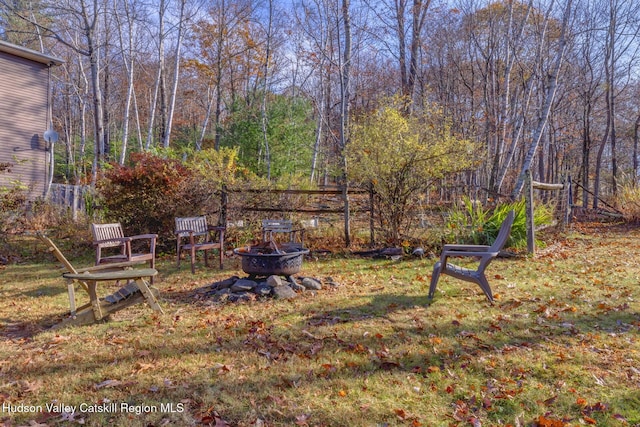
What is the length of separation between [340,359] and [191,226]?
192 inches

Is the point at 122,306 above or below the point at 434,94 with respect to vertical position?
below

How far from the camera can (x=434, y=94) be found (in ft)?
73.4

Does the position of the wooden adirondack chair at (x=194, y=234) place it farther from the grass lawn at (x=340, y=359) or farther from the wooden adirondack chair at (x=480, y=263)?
the wooden adirondack chair at (x=480, y=263)

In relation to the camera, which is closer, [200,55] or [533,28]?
[533,28]

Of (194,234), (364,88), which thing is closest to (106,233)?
(194,234)

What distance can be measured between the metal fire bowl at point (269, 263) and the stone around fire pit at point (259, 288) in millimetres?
105

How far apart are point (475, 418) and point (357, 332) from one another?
1.54 metres

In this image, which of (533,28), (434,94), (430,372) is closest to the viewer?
(430,372)

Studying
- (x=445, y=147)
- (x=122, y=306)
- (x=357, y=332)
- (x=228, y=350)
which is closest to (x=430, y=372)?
(x=357, y=332)

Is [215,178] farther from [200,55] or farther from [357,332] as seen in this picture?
[200,55]

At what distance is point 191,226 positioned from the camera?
7.36 metres

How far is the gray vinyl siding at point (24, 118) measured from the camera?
41.0 feet

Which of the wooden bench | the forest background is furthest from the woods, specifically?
the wooden bench

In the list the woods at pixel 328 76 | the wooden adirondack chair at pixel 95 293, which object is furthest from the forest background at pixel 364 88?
the wooden adirondack chair at pixel 95 293
